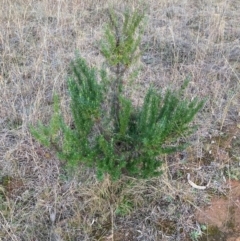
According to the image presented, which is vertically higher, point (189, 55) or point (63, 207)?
point (189, 55)

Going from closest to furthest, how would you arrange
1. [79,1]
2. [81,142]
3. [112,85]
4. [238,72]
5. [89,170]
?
[81,142]
[112,85]
[89,170]
[238,72]
[79,1]

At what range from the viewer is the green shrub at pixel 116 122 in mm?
1935

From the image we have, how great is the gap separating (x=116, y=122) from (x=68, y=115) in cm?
55

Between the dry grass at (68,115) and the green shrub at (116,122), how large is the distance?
237 mm

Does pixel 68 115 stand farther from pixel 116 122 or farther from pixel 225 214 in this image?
pixel 225 214

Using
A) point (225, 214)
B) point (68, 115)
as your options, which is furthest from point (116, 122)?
point (225, 214)

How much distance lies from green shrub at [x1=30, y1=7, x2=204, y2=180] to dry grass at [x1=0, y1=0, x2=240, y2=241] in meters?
0.24

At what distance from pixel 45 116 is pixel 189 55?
4.93 feet

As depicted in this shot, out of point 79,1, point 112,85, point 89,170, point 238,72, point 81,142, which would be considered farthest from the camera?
point 79,1

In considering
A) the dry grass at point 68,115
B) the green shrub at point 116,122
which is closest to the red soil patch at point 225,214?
the dry grass at point 68,115

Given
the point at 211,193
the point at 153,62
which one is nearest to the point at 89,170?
the point at 211,193

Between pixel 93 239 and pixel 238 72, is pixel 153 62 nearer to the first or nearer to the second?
pixel 238 72

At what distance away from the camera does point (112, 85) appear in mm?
2186

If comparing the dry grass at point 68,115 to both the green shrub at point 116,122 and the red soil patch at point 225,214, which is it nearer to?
the red soil patch at point 225,214
